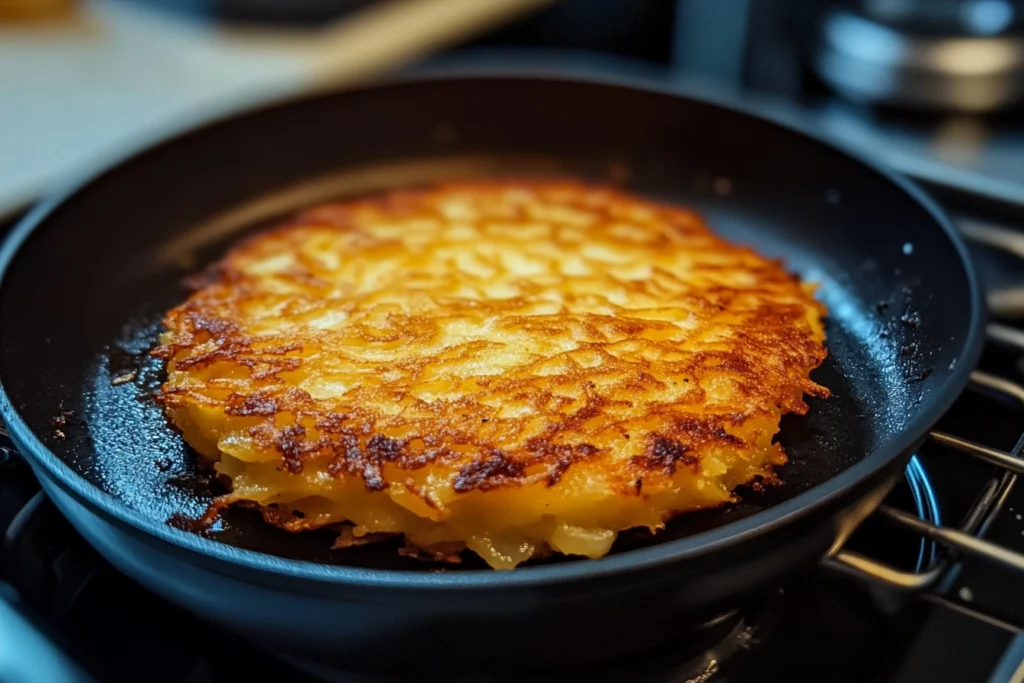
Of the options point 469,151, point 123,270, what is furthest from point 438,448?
point 469,151

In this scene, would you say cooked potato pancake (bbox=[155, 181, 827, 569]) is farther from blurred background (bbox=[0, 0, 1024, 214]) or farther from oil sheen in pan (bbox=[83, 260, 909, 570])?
blurred background (bbox=[0, 0, 1024, 214])

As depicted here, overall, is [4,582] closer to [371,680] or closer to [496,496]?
[371,680]

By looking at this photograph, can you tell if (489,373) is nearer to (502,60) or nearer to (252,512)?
(252,512)

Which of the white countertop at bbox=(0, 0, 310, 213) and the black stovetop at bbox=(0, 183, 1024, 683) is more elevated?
the white countertop at bbox=(0, 0, 310, 213)

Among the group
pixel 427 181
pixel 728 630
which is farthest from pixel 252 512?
pixel 427 181

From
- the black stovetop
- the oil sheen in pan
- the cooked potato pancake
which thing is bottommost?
the black stovetop

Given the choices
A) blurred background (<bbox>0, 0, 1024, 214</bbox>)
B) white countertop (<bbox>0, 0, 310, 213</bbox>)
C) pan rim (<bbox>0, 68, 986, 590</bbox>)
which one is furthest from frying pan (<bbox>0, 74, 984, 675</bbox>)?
white countertop (<bbox>0, 0, 310, 213</bbox>)

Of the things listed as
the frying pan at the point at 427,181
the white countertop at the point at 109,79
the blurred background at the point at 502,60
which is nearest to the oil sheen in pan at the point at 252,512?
the frying pan at the point at 427,181
